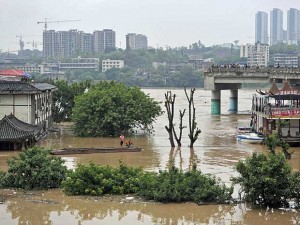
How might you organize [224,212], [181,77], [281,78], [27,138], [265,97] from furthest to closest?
[181,77] → [281,78] → [265,97] → [27,138] → [224,212]

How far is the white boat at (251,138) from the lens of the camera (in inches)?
1813

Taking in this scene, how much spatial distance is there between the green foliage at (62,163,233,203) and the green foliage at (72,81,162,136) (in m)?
22.3

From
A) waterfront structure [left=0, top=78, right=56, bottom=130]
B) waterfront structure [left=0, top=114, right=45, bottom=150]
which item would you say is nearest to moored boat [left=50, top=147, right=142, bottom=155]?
waterfront structure [left=0, top=114, right=45, bottom=150]

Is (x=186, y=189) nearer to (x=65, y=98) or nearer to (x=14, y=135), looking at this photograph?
(x=14, y=135)

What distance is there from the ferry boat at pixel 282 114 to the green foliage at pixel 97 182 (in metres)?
16.7

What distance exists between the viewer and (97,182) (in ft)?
87.7

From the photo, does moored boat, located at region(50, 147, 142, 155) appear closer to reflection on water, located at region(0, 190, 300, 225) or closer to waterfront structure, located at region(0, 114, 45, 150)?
waterfront structure, located at region(0, 114, 45, 150)

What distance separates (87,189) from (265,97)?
2337 cm

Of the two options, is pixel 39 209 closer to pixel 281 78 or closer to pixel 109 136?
pixel 109 136

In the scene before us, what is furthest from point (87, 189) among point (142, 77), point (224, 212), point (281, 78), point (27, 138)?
point (142, 77)

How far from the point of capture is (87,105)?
50531 mm

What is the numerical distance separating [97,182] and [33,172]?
8.78 ft

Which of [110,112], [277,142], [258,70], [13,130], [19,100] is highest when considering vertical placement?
[258,70]

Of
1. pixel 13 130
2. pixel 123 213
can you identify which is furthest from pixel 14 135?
pixel 123 213
